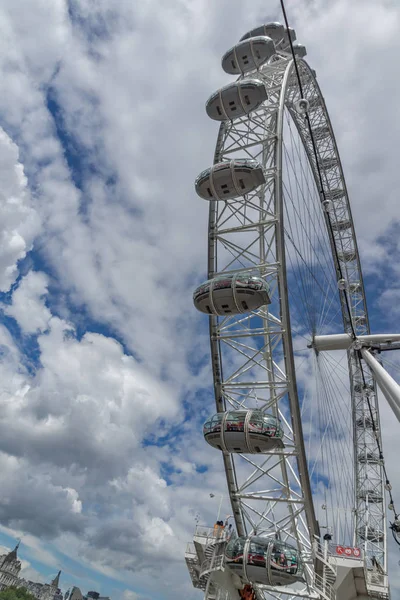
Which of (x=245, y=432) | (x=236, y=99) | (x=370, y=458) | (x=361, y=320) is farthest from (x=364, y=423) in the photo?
(x=236, y=99)

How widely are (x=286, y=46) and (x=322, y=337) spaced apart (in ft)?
68.2

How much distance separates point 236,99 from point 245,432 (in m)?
17.0

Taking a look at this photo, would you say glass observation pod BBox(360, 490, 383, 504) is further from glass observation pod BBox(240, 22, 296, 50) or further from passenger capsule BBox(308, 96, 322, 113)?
glass observation pod BBox(240, 22, 296, 50)

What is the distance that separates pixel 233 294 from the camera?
20109mm

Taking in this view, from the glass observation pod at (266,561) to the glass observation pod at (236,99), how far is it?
20732 millimetres

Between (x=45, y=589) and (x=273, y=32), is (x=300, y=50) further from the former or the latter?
(x=45, y=589)

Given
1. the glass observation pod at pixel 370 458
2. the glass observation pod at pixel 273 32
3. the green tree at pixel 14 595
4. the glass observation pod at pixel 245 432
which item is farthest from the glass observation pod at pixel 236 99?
the green tree at pixel 14 595

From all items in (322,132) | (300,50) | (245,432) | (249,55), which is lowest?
(245,432)

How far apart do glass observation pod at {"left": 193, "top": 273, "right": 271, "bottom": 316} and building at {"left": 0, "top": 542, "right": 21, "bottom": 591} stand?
147513mm

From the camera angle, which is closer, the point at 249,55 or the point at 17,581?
the point at 249,55

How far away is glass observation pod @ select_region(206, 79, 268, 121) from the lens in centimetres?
2369

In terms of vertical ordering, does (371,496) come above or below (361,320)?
below

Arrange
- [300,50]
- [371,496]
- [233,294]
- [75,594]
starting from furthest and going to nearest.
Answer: [75,594] → [371,496] → [300,50] → [233,294]

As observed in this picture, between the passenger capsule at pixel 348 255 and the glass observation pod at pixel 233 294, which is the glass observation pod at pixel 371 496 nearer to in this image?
the passenger capsule at pixel 348 255
